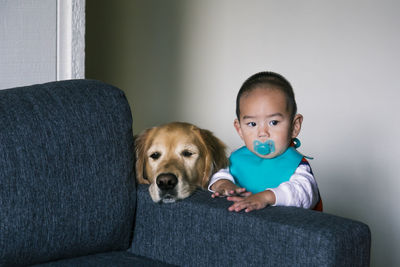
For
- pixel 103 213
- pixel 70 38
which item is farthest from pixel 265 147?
pixel 70 38

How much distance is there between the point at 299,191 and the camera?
1.57m

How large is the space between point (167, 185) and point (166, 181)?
0.02m

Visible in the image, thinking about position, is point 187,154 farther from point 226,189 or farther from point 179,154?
point 226,189

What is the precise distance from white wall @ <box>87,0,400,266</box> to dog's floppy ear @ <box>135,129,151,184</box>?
1.58m

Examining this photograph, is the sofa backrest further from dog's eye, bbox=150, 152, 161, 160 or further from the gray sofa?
dog's eye, bbox=150, 152, 161, 160

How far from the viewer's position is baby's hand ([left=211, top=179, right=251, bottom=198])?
1.57 metres

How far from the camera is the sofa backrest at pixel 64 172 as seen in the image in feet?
4.72

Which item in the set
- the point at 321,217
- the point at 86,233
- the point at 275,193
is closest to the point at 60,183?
the point at 86,233

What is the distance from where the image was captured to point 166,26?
4.06 m

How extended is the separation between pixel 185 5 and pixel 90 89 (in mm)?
2341

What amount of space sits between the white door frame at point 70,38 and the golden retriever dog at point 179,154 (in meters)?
0.70

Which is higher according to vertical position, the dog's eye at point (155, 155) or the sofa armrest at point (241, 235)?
the dog's eye at point (155, 155)

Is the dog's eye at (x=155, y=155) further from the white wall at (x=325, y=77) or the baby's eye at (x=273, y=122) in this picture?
the white wall at (x=325, y=77)

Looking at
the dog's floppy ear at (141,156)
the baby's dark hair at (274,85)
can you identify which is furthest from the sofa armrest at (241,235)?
the baby's dark hair at (274,85)
